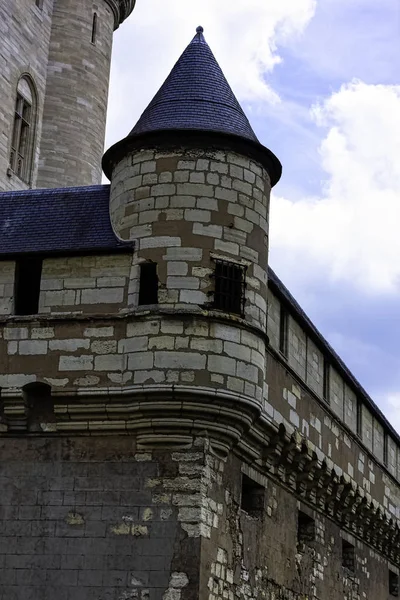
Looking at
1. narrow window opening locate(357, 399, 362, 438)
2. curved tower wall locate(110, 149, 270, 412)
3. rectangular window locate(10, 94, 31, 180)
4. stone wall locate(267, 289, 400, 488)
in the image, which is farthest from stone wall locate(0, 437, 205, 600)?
rectangular window locate(10, 94, 31, 180)

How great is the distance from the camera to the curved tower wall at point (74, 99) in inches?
1003

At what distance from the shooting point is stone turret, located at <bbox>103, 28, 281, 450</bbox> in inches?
499

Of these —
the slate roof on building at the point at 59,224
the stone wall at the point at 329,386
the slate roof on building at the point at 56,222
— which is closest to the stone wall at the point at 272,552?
the stone wall at the point at 329,386

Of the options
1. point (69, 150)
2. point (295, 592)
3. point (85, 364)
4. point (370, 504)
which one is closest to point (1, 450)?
point (85, 364)

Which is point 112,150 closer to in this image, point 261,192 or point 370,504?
point 261,192

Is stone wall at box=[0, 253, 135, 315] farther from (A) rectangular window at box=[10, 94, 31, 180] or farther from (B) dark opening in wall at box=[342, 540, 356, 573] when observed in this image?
(A) rectangular window at box=[10, 94, 31, 180]

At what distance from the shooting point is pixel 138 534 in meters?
12.2

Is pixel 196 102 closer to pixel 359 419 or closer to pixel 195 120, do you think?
pixel 195 120

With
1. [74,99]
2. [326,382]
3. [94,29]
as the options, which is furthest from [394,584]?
[94,29]

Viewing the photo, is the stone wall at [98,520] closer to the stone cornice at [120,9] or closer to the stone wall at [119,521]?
the stone wall at [119,521]

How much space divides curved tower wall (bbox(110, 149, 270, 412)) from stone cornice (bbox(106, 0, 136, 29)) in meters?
14.9

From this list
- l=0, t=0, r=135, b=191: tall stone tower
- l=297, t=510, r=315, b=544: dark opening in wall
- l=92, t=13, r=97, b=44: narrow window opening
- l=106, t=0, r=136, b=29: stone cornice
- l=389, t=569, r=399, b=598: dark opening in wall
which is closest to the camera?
l=297, t=510, r=315, b=544: dark opening in wall

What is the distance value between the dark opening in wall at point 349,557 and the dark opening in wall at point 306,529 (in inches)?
94.8

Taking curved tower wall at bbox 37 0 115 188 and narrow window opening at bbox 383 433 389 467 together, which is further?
curved tower wall at bbox 37 0 115 188
